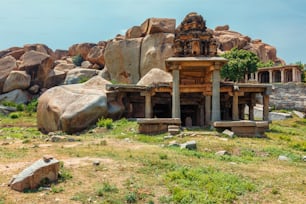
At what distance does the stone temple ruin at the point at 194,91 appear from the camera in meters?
14.7

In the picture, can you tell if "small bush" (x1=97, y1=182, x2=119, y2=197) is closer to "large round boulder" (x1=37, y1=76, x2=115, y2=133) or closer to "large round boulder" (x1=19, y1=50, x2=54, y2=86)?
"large round boulder" (x1=37, y1=76, x2=115, y2=133)

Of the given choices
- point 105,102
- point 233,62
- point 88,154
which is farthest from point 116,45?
point 88,154

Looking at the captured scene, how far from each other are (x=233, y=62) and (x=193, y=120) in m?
14.8

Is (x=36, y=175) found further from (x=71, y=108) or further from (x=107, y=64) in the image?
(x=107, y=64)

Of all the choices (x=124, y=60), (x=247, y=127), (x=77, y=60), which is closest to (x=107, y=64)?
(x=124, y=60)

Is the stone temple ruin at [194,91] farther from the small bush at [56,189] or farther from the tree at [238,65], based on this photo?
the tree at [238,65]

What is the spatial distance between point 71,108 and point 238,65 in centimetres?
2336

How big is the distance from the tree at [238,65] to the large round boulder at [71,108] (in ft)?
64.3

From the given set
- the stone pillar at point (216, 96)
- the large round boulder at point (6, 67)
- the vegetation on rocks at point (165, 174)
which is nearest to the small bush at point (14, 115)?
the large round boulder at point (6, 67)

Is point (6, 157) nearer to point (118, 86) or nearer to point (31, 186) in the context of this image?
point (31, 186)

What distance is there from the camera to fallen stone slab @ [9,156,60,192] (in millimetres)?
6090

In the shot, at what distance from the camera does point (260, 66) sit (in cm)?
4434

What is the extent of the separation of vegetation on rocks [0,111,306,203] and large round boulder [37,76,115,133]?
5.88 metres

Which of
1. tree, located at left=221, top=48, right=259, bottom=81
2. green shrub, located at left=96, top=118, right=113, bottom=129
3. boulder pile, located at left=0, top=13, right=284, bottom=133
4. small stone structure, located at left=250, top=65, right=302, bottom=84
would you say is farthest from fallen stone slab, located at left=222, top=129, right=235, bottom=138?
small stone structure, located at left=250, top=65, right=302, bottom=84
